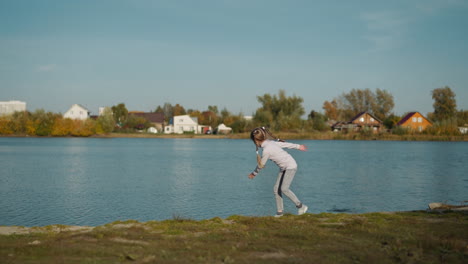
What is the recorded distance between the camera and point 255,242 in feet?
24.9

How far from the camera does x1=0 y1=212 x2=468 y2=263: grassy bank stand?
257 inches

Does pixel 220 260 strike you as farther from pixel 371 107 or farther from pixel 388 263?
pixel 371 107

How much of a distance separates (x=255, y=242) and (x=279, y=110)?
344 feet

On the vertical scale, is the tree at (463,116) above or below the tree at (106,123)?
Result: above

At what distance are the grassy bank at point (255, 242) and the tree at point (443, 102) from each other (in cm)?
12644

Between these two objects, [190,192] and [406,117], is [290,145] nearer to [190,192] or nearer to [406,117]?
[190,192]

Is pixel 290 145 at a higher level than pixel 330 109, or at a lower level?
lower

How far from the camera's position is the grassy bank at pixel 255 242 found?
6520 millimetres

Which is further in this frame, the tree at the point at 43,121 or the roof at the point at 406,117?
the roof at the point at 406,117

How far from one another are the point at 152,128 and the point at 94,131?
70.1 ft

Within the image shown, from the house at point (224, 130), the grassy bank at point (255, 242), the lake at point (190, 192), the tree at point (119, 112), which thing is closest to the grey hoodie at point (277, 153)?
the grassy bank at point (255, 242)

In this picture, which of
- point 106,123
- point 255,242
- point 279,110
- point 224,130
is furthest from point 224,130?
point 255,242

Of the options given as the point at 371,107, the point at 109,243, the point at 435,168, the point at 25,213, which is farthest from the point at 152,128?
the point at 109,243

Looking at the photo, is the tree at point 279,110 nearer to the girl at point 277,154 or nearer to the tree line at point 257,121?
the tree line at point 257,121
